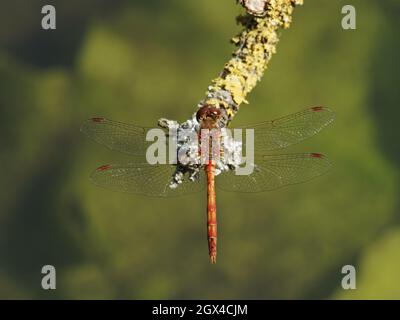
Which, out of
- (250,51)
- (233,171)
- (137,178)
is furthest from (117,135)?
(250,51)

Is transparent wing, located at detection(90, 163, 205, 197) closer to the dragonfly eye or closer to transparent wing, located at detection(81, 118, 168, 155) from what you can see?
transparent wing, located at detection(81, 118, 168, 155)

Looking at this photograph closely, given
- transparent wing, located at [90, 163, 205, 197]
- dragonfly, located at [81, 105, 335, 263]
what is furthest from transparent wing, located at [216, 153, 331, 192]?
transparent wing, located at [90, 163, 205, 197]

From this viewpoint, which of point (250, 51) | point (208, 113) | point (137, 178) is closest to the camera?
point (208, 113)

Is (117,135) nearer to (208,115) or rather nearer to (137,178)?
(137,178)

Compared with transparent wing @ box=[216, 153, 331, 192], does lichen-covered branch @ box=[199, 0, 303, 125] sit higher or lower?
higher

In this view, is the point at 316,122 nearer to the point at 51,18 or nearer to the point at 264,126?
the point at 264,126

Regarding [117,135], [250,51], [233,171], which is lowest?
[233,171]

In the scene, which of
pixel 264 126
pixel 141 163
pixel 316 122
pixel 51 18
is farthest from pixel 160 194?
pixel 51 18
